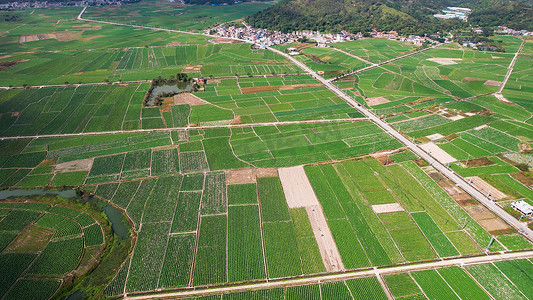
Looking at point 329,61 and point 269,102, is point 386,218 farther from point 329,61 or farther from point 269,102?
point 329,61

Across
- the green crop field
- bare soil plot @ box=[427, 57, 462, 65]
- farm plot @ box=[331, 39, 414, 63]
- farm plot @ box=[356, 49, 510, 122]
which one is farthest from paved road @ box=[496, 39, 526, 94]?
farm plot @ box=[331, 39, 414, 63]

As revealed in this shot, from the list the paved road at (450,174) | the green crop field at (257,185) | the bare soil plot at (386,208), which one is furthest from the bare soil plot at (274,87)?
the bare soil plot at (386,208)

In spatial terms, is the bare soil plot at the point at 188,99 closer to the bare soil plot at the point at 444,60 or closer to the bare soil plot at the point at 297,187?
the bare soil plot at the point at 297,187

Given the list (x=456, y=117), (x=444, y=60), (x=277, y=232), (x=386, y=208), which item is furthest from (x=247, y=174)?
(x=444, y=60)

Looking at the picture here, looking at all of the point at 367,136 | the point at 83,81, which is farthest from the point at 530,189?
the point at 83,81

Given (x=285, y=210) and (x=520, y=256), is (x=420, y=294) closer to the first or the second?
(x=520, y=256)
